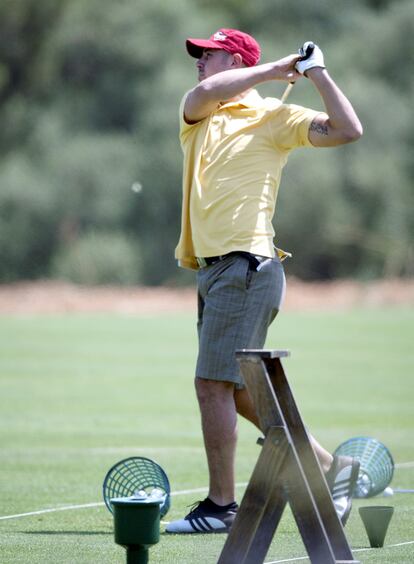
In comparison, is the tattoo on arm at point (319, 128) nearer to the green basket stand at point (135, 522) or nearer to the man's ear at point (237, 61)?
the man's ear at point (237, 61)

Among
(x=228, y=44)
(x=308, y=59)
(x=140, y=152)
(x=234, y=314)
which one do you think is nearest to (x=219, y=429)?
(x=234, y=314)

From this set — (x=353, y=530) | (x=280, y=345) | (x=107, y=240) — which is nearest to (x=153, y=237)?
(x=107, y=240)

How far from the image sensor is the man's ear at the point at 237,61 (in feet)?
19.7

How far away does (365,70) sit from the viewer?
4006 centimetres

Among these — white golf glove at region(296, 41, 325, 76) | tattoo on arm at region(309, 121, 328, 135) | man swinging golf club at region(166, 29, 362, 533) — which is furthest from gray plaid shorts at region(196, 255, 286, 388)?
white golf glove at region(296, 41, 325, 76)

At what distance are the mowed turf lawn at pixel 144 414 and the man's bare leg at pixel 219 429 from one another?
9.9 inches

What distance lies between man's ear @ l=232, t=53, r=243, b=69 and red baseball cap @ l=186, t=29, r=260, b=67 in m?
0.02

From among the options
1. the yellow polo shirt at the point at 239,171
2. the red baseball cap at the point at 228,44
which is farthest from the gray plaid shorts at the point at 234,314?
the red baseball cap at the point at 228,44

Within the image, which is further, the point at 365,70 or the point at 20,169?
the point at 365,70

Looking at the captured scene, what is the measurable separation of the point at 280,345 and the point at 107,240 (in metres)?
15.9

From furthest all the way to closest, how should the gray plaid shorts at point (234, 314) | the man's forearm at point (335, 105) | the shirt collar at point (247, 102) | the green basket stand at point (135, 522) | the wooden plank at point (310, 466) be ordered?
the shirt collar at point (247, 102) → the gray plaid shorts at point (234, 314) → the man's forearm at point (335, 105) → the wooden plank at point (310, 466) → the green basket stand at point (135, 522)

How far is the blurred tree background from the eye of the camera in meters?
35.9

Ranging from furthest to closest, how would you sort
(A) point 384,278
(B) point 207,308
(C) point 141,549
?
(A) point 384,278 → (B) point 207,308 → (C) point 141,549

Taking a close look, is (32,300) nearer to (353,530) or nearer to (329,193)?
(329,193)
